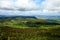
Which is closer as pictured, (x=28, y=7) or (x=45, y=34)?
Result: (x=45, y=34)

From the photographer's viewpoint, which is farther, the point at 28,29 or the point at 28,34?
the point at 28,29

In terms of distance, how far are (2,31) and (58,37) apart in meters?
3.58

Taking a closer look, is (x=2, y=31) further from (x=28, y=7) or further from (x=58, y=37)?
(x=58, y=37)

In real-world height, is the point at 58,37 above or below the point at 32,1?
below

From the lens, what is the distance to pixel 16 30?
9.53 metres

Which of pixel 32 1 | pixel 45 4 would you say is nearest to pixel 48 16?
pixel 45 4

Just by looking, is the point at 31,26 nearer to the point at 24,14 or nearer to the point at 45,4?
the point at 24,14

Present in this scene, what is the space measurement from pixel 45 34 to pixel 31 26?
1077mm

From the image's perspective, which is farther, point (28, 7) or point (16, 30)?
point (28, 7)

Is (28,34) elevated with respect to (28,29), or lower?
lower

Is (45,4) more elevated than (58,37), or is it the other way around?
(45,4)

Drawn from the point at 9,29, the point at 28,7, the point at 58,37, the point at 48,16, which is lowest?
the point at 58,37

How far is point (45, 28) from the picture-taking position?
9.77 metres

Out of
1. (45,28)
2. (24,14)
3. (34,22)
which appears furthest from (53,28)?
(24,14)
